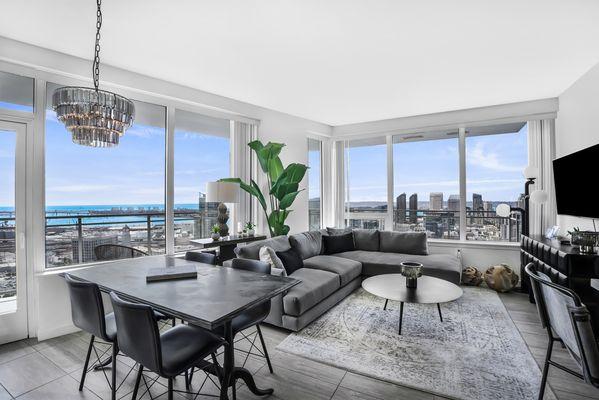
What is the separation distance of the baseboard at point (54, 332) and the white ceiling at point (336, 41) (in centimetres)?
279

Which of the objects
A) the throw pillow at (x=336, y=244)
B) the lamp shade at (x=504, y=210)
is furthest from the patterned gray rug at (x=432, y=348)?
the lamp shade at (x=504, y=210)

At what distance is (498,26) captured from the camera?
255 cm

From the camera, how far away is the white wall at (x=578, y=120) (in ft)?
10.8

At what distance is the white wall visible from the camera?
330 cm

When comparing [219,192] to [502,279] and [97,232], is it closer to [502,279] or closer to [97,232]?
[97,232]

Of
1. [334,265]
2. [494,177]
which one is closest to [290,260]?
[334,265]

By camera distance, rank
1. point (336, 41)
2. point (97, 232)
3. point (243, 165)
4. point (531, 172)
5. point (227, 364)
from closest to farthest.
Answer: point (227, 364)
point (336, 41)
point (97, 232)
point (531, 172)
point (243, 165)

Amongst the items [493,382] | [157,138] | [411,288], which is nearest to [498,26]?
[411,288]

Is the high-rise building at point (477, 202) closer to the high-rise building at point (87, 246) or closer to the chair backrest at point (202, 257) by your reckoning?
the chair backrest at point (202, 257)

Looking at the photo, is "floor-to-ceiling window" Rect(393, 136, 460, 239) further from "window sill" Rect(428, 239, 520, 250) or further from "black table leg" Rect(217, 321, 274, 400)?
"black table leg" Rect(217, 321, 274, 400)

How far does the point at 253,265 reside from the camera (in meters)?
2.59

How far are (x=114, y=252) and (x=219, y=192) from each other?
1.43 m

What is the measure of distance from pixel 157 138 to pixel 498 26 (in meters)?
3.91

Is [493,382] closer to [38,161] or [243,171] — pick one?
[243,171]
